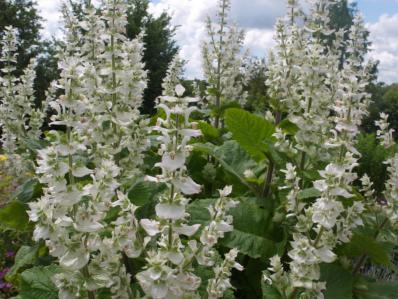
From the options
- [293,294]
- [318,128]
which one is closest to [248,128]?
[318,128]

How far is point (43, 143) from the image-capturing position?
3.81 m

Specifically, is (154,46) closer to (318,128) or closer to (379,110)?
(379,110)

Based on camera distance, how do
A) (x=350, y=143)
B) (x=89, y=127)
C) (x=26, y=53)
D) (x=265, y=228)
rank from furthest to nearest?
A: (x=26, y=53) < (x=265, y=228) < (x=89, y=127) < (x=350, y=143)

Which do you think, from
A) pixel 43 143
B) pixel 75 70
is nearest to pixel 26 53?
pixel 43 143

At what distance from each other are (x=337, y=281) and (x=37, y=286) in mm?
1682

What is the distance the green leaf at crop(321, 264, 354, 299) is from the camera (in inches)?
111

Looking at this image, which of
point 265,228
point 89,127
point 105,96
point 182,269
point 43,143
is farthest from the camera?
point 43,143

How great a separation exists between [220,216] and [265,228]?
4.64 ft

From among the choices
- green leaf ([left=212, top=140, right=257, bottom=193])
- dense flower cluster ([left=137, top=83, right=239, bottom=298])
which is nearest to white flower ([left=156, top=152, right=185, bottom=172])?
dense flower cluster ([left=137, top=83, right=239, bottom=298])

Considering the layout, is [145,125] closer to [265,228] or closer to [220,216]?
[265,228]

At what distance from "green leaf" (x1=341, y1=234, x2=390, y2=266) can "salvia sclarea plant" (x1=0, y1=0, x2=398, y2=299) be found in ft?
0.04

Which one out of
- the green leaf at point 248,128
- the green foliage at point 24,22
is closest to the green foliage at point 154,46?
the green foliage at point 24,22

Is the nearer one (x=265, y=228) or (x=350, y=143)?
(x=350, y=143)

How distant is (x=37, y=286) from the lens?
8.34 ft
